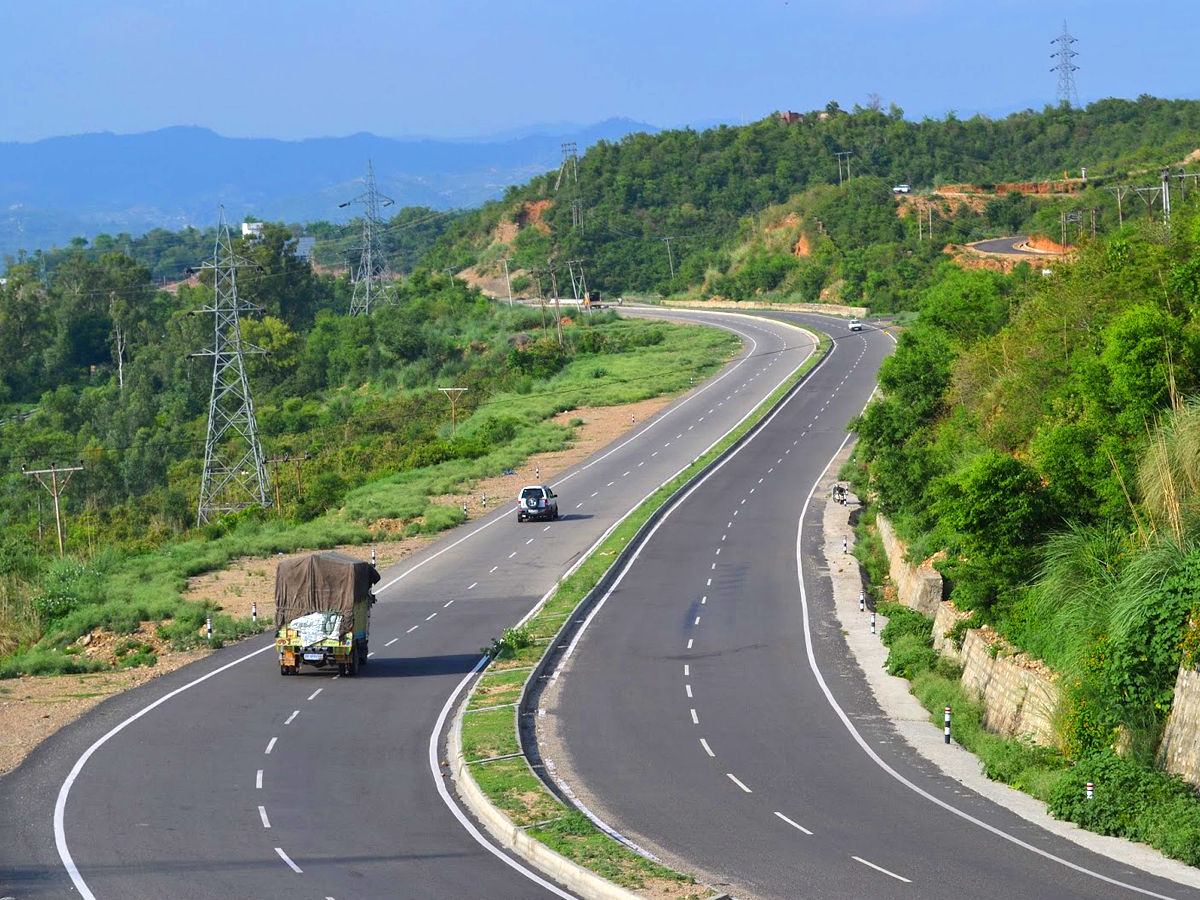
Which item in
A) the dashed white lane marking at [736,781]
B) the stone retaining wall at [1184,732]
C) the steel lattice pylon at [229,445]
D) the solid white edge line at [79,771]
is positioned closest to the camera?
the solid white edge line at [79,771]

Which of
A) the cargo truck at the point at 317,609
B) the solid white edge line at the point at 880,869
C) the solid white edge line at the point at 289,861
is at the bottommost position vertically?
the solid white edge line at the point at 880,869

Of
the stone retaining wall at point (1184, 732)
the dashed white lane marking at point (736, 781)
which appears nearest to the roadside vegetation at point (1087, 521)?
the stone retaining wall at point (1184, 732)

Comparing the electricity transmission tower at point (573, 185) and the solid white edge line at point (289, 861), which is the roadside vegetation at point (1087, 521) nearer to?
the solid white edge line at point (289, 861)

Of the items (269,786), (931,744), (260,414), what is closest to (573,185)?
(260,414)

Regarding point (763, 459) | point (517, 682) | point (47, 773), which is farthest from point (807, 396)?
point (47, 773)

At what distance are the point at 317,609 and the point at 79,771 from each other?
885cm

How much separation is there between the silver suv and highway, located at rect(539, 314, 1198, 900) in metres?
8.90

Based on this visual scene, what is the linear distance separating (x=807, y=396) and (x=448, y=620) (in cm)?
5078

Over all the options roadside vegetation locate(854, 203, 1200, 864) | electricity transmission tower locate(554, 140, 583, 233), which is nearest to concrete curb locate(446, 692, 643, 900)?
roadside vegetation locate(854, 203, 1200, 864)

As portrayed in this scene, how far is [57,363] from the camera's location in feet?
451

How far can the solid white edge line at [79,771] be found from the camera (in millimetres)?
20562

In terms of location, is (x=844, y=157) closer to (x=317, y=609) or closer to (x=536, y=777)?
(x=317, y=609)

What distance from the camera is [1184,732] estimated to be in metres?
24.5

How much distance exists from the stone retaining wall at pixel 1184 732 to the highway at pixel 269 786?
1063 centimetres
